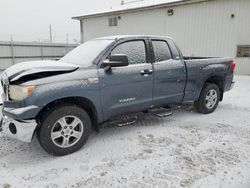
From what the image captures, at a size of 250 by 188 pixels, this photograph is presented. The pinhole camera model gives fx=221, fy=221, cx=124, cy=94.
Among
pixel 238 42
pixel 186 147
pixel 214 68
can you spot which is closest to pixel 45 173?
pixel 186 147

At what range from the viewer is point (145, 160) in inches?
125

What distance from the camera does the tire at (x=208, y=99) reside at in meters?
5.12

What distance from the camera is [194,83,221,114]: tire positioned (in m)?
5.12

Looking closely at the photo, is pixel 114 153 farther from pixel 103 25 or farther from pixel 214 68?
pixel 103 25

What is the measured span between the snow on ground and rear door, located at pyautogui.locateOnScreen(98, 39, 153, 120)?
573 millimetres

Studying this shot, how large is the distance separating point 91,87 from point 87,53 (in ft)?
2.71

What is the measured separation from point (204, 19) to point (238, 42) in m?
2.32

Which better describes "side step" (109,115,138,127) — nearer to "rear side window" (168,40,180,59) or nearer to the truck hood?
the truck hood

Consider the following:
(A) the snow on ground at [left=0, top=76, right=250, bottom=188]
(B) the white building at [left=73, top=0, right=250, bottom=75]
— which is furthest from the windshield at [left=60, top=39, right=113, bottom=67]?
(B) the white building at [left=73, top=0, right=250, bottom=75]

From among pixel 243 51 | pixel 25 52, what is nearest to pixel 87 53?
pixel 243 51

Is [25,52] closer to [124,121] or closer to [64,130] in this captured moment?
[124,121]

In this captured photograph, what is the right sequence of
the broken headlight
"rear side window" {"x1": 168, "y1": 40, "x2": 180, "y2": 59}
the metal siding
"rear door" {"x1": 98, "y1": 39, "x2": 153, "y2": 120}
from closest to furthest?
the broken headlight, "rear door" {"x1": 98, "y1": 39, "x2": 153, "y2": 120}, "rear side window" {"x1": 168, "y1": 40, "x2": 180, "y2": 59}, the metal siding

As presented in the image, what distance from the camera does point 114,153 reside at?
3387 millimetres

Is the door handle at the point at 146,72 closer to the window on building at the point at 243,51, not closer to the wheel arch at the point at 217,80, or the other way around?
the wheel arch at the point at 217,80
